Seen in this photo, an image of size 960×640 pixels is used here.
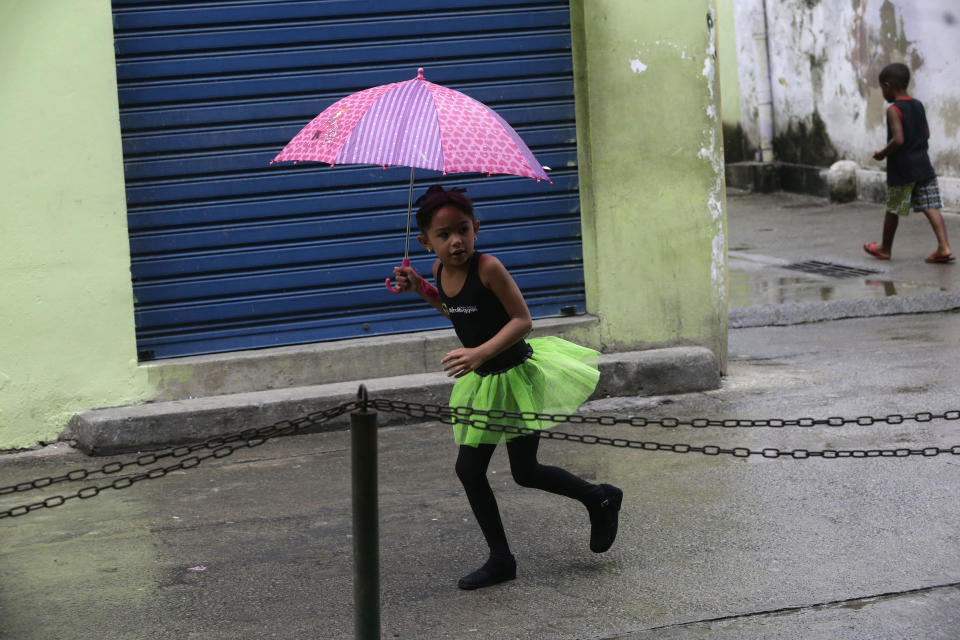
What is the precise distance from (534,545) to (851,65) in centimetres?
1395

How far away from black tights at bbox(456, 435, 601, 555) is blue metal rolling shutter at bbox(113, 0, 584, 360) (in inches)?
126

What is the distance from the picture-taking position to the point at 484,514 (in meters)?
4.80

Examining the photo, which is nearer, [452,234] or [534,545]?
[452,234]

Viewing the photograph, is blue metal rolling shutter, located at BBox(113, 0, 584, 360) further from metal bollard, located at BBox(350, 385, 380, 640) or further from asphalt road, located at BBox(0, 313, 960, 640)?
metal bollard, located at BBox(350, 385, 380, 640)

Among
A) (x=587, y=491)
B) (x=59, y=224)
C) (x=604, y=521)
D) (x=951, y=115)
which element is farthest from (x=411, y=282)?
(x=951, y=115)

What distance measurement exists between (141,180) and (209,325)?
3.20ft

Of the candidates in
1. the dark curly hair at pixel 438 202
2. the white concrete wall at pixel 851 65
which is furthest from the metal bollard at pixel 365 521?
the white concrete wall at pixel 851 65

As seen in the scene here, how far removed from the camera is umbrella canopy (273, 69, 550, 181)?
15.3ft

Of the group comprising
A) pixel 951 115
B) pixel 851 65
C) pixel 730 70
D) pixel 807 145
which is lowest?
pixel 807 145

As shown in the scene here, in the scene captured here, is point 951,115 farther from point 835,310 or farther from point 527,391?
point 527,391

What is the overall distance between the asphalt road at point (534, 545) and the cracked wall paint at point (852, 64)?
29.8 ft

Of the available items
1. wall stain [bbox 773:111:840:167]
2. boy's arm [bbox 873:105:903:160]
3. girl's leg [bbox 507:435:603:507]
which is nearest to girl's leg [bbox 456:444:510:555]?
girl's leg [bbox 507:435:603:507]

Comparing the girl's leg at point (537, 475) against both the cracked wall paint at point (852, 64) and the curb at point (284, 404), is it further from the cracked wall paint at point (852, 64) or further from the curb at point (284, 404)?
the cracked wall paint at point (852, 64)

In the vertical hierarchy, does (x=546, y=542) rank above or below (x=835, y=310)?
below
